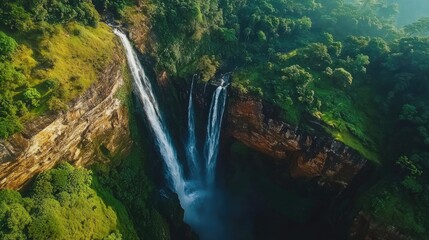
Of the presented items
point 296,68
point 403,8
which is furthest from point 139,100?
point 403,8

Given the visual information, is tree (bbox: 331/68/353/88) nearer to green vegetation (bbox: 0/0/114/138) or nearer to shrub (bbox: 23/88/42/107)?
green vegetation (bbox: 0/0/114/138)

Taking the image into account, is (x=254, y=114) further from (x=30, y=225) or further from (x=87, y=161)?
(x=30, y=225)

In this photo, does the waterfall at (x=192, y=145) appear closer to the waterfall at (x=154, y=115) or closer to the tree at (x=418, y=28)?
the waterfall at (x=154, y=115)

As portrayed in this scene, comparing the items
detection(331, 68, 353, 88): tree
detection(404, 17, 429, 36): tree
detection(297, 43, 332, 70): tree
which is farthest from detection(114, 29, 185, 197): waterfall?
detection(404, 17, 429, 36): tree

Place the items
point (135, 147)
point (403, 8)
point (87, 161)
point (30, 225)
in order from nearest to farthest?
point (30, 225)
point (87, 161)
point (135, 147)
point (403, 8)

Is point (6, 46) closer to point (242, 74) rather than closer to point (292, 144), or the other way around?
point (242, 74)

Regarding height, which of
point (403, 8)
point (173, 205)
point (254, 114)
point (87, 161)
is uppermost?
point (87, 161)
